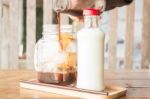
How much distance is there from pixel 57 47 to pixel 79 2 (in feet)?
0.49

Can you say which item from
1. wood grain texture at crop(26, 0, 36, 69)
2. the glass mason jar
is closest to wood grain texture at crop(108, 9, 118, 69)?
wood grain texture at crop(26, 0, 36, 69)

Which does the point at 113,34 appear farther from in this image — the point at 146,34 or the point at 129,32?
the point at 146,34

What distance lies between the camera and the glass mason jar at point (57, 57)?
1.05m

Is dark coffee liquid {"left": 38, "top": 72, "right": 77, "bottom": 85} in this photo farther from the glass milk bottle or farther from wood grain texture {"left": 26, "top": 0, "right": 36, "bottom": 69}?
wood grain texture {"left": 26, "top": 0, "right": 36, "bottom": 69}

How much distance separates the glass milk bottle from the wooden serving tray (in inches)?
1.1

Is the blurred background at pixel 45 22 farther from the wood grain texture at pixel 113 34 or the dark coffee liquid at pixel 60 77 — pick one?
the dark coffee liquid at pixel 60 77

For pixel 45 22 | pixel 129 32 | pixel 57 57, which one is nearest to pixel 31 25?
pixel 45 22

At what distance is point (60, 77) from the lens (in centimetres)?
104

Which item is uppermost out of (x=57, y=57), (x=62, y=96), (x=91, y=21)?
(x=91, y=21)

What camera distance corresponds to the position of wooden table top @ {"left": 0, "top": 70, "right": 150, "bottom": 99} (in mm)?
996

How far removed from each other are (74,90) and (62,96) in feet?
0.13

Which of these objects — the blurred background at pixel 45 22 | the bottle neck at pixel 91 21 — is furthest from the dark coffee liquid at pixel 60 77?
the blurred background at pixel 45 22

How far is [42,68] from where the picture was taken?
108cm

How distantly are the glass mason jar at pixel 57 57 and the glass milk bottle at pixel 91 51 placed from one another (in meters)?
0.09
